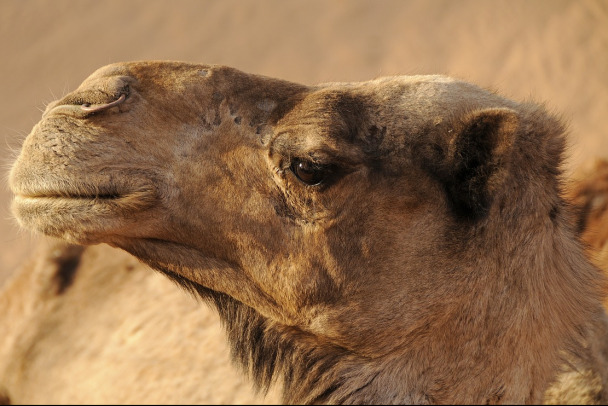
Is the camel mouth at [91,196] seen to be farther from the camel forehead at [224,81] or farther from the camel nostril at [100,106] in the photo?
the camel forehead at [224,81]

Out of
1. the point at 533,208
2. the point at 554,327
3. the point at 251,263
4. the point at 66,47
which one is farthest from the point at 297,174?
the point at 66,47

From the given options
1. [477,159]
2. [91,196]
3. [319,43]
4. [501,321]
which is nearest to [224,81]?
[91,196]

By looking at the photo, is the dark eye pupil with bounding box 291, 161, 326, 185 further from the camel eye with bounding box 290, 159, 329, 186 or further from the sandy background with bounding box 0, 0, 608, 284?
the sandy background with bounding box 0, 0, 608, 284

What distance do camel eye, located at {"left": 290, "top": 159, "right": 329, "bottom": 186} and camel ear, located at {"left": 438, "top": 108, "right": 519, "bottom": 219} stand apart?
416 mm

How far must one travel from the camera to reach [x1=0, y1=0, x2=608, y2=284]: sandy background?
857cm

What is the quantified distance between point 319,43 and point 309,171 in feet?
25.6

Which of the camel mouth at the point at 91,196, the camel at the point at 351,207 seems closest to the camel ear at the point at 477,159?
the camel at the point at 351,207

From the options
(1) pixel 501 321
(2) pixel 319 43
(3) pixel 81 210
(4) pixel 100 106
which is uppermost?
(2) pixel 319 43

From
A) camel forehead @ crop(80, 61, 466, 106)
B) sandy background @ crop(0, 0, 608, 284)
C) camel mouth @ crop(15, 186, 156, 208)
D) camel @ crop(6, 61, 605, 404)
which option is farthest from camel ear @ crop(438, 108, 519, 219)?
sandy background @ crop(0, 0, 608, 284)

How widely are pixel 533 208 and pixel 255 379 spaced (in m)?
1.32

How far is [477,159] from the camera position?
2.48 metres

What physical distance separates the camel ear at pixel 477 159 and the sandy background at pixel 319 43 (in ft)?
18.4

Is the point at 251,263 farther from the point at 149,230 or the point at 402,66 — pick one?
the point at 402,66

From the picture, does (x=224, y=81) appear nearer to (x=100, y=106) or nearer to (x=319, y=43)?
(x=100, y=106)
